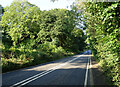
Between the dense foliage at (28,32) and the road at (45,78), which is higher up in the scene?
the dense foliage at (28,32)

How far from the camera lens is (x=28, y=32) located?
79.8 ft

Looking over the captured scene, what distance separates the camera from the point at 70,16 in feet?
24.3

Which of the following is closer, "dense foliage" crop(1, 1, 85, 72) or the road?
the road

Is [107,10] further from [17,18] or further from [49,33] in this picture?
[49,33]

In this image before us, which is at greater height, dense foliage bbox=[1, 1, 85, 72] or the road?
dense foliage bbox=[1, 1, 85, 72]

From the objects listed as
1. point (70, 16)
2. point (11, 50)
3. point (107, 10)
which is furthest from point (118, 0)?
point (11, 50)

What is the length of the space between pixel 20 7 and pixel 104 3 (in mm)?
22790

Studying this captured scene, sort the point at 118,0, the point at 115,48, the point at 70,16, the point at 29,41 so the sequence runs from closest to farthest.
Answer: the point at 118,0 → the point at 115,48 → the point at 70,16 → the point at 29,41

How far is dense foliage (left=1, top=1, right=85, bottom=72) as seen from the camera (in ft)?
47.2

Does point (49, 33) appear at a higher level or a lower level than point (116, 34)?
higher

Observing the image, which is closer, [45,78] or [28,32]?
[45,78]

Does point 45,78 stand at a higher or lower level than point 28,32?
lower

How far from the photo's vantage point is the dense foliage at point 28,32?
47.2ft

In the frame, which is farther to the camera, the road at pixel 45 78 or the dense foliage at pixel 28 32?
the dense foliage at pixel 28 32
